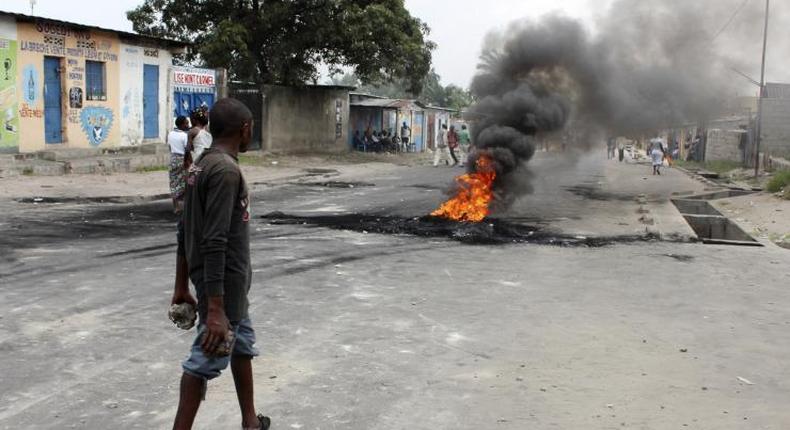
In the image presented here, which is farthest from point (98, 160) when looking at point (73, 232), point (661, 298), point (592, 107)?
point (661, 298)

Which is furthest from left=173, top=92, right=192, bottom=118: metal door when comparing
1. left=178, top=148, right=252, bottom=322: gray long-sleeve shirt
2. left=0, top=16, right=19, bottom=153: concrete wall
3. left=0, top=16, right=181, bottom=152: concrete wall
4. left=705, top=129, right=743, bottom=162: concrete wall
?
left=178, top=148, right=252, bottom=322: gray long-sleeve shirt

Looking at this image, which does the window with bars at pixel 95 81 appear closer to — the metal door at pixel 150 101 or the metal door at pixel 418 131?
the metal door at pixel 150 101

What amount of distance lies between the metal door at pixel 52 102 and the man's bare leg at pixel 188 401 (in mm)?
17678

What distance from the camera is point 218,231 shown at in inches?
118

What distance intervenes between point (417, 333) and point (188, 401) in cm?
241

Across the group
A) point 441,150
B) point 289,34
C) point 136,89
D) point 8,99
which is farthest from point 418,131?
point 8,99

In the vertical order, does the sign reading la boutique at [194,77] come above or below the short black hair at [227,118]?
above

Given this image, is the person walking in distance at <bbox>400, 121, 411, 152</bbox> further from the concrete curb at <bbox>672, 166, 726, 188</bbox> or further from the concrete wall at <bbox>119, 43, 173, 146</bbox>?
the concrete wall at <bbox>119, 43, 173, 146</bbox>

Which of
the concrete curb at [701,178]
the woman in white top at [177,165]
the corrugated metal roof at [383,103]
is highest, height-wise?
the corrugated metal roof at [383,103]

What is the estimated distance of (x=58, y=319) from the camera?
537cm

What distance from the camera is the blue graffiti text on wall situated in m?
20.1

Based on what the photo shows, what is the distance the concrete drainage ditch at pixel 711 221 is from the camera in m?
11.0

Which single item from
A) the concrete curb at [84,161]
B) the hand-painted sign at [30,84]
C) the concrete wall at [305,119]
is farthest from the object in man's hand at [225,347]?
the concrete wall at [305,119]

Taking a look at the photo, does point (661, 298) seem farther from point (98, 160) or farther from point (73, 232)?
point (98, 160)
